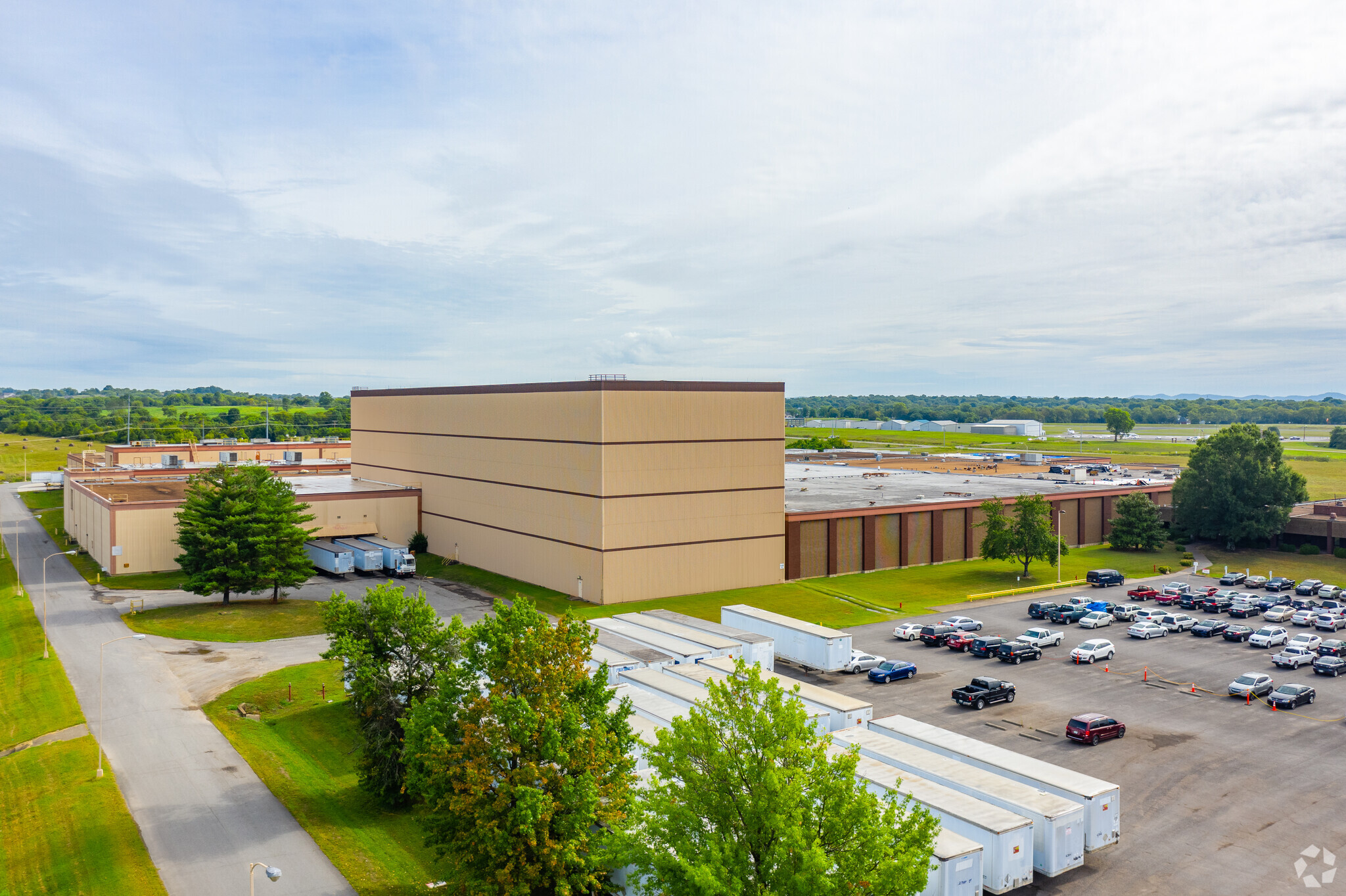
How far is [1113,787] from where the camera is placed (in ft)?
93.9

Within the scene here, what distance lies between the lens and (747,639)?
47.4 meters

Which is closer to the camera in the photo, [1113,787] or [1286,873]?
[1286,873]

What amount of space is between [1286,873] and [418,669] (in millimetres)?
27927

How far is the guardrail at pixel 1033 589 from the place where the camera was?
68.2 m

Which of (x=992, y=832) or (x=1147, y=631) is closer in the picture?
(x=992, y=832)

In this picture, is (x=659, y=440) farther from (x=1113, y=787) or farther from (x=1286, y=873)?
(x=1286, y=873)

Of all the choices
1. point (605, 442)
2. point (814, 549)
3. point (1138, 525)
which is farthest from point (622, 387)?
point (1138, 525)

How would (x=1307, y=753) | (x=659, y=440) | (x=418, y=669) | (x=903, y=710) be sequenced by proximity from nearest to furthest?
(x=418, y=669) < (x=1307, y=753) < (x=903, y=710) < (x=659, y=440)

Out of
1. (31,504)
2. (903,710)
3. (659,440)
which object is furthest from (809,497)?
(31,504)

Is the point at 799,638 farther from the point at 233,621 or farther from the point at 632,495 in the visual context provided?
the point at 233,621

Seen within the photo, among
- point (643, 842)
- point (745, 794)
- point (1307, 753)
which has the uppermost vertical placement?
point (745, 794)

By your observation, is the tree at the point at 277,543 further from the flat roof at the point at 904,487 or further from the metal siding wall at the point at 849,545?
the metal siding wall at the point at 849,545

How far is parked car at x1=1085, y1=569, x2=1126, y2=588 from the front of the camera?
7212 cm

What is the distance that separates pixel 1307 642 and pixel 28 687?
225ft
